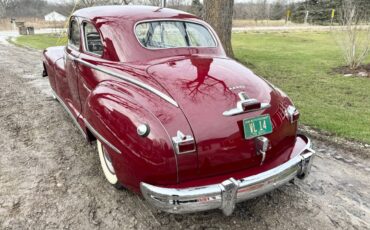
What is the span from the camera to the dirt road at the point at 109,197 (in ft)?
8.87

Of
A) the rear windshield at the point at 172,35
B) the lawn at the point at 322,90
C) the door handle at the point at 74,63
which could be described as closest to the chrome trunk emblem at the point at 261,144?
the rear windshield at the point at 172,35

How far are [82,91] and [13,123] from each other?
191cm

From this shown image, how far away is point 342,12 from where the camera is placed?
9898 millimetres

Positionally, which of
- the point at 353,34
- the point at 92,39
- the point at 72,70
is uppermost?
the point at 92,39

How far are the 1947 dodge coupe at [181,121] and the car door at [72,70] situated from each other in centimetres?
32

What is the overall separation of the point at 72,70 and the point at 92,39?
0.49m

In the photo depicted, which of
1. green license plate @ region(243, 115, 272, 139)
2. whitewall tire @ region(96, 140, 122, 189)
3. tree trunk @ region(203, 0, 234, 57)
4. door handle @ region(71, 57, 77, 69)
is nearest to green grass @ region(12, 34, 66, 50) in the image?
tree trunk @ region(203, 0, 234, 57)

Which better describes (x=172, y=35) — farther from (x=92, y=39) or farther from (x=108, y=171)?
(x=108, y=171)

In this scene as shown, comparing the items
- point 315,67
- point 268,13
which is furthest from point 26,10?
point 315,67

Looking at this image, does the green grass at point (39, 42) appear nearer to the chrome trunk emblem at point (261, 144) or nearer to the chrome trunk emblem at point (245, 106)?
the chrome trunk emblem at point (245, 106)

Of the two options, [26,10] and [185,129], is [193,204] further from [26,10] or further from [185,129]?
[26,10]

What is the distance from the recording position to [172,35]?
356 cm

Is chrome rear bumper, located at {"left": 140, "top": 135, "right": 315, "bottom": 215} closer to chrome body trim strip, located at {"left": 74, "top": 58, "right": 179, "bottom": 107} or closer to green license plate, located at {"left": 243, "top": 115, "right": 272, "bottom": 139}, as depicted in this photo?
green license plate, located at {"left": 243, "top": 115, "right": 272, "bottom": 139}

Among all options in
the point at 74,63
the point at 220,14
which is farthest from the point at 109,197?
the point at 220,14
